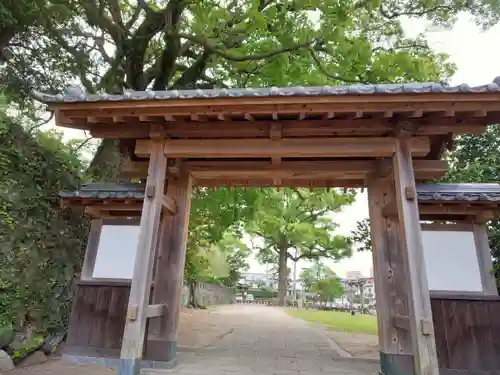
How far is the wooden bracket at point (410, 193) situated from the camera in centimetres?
347

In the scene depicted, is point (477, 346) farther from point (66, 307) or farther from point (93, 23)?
point (93, 23)

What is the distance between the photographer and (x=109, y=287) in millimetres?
4652

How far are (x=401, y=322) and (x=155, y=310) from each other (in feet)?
9.36

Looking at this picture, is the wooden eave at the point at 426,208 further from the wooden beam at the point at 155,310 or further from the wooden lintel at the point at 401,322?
the wooden beam at the point at 155,310

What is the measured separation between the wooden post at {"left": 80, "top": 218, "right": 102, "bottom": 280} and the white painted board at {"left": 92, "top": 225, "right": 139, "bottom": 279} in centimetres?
6

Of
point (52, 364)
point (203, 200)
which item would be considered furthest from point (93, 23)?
point (52, 364)

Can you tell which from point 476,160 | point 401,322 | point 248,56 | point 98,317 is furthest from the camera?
point 248,56

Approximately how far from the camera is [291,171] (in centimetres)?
479

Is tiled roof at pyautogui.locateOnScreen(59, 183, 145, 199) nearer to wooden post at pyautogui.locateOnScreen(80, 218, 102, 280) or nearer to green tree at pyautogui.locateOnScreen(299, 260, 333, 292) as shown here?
wooden post at pyautogui.locateOnScreen(80, 218, 102, 280)

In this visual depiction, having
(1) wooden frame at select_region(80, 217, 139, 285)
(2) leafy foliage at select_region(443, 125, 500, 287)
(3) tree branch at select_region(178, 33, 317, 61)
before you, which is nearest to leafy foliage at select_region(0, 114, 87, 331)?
(1) wooden frame at select_region(80, 217, 139, 285)

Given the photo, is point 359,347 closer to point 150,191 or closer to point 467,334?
point 467,334

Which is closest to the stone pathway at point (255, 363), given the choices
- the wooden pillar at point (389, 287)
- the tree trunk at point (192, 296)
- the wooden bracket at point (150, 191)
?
the wooden pillar at point (389, 287)

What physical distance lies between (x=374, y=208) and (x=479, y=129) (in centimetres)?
152

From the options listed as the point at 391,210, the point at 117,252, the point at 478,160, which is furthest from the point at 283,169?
the point at 478,160
